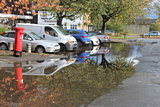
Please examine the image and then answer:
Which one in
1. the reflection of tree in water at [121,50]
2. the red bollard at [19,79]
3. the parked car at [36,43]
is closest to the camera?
the red bollard at [19,79]

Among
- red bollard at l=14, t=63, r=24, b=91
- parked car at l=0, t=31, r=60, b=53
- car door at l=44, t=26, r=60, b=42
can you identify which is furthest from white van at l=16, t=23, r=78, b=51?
red bollard at l=14, t=63, r=24, b=91

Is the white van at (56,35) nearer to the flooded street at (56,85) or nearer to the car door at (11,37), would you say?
the car door at (11,37)

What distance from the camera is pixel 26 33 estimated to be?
15922 mm

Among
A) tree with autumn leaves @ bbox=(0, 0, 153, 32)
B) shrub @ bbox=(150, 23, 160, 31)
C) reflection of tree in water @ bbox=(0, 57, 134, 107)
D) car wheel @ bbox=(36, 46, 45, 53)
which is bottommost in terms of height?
reflection of tree in water @ bbox=(0, 57, 134, 107)

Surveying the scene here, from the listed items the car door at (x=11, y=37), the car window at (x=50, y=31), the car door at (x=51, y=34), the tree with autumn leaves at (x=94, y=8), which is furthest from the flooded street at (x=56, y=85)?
the tree with autumn leaves at (x=94, y=8)

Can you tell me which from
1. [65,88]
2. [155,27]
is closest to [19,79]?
[65,88]

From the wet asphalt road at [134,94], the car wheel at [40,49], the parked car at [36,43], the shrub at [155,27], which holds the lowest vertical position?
the wet asphalt road at [134,94]

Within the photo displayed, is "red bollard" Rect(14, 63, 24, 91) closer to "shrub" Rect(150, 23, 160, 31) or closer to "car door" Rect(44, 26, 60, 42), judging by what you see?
"car door" Rect(44, 26, 60, 42)

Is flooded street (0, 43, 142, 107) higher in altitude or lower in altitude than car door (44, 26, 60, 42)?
lower

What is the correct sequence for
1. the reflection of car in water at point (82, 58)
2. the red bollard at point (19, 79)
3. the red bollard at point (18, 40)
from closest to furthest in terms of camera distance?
the red bollard at point (19, 79), the red bollard at point (18, 40), the reflection of car in water at point (82, 58)

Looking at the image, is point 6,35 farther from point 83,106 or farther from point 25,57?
point 83,106

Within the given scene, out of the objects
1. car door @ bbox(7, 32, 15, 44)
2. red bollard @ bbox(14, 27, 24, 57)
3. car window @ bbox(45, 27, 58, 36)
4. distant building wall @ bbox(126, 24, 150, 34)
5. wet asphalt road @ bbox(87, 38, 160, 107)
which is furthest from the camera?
distant building wall @ bbox(126, 24, 150, 34)

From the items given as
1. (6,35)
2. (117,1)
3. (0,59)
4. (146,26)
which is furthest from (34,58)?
(146,26)

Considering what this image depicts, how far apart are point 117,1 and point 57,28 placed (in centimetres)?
1362
